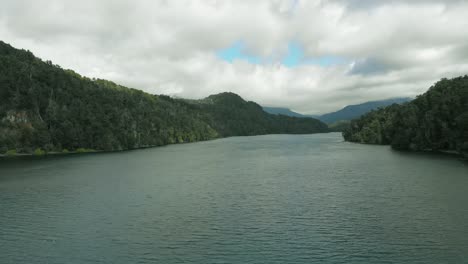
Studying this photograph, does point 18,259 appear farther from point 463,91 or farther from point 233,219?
point 463,91

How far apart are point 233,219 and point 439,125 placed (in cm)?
12235

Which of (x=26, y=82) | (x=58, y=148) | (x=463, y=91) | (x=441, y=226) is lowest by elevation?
(x=441, y=226)

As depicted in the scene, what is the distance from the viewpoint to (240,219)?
49.8 m

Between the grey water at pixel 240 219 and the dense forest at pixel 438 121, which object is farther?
the dense forest at pixel 438 121

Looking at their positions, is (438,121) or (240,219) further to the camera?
(438,121)

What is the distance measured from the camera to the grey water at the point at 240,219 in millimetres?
37250

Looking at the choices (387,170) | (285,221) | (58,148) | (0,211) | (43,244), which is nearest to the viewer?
(43,244)

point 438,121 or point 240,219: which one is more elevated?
point 438,121

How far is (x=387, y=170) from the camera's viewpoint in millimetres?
95812

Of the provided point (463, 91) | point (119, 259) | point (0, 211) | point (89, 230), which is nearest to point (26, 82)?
point (0, 211)

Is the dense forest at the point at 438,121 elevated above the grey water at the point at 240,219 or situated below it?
above

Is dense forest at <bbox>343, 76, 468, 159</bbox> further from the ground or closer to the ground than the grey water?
further from the ground

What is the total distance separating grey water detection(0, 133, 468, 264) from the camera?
122 ft

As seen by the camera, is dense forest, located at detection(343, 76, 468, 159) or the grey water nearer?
the grey water
